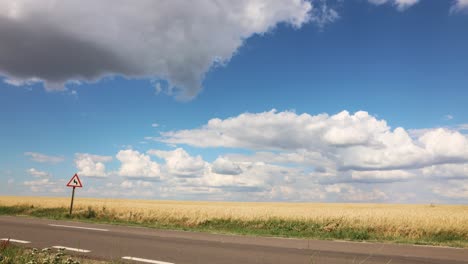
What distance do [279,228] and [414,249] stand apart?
8717mm

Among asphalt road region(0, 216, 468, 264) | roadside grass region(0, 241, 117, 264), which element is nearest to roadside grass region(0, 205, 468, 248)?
asphalt road region(0, 216, 468, 264)

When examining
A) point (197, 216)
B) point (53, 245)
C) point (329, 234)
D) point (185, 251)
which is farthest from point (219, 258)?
point (197, 216)

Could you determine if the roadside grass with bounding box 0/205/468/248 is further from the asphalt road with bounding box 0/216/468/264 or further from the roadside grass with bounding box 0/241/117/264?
the roadside grass with bounding box 0/241/117/264

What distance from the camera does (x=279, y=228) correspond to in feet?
66.4

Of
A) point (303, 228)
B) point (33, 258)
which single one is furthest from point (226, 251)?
point (303, 228)

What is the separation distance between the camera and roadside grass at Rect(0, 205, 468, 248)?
54.4 ft

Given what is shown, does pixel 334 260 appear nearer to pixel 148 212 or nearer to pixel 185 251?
pixel 185 251

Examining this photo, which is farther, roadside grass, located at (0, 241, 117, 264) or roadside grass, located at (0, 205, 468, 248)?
roadside grass, located at (0, 205, 468, 248)

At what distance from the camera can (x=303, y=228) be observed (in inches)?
768

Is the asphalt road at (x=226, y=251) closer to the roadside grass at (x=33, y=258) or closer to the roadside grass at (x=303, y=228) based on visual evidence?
the roadside grass at (x=33, y=258)

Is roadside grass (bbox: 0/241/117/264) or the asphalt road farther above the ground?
roadside grass (bbox: 0/241/117/264)

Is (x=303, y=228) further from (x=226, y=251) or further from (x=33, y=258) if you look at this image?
(x=33, y=258)

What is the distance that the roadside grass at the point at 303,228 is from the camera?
16.6m

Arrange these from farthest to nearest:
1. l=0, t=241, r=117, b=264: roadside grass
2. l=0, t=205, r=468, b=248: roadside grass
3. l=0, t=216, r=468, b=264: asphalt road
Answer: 1. l=0, t=205, r=468, b=248: roadside grass
2. l=0, t=216, r=468, b=264: asphalt road
3. l=0, t=241, r=117, b=264: roadside grass
